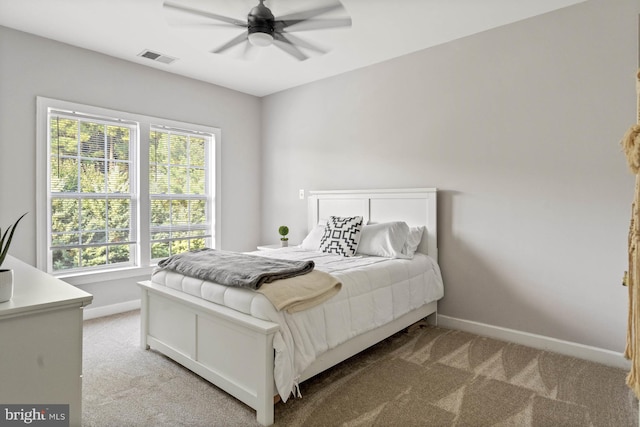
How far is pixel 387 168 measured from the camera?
3846mm

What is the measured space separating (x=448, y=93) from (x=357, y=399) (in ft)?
8.90

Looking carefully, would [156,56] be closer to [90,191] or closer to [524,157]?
[90,191]

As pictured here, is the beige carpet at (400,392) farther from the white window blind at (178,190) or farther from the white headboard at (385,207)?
the white window blind at (178,190)

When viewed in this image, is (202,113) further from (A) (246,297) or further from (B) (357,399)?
(B) (357,399)

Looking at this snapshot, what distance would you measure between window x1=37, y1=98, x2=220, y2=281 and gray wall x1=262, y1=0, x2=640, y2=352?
2065mm

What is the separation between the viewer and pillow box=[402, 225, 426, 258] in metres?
3.31

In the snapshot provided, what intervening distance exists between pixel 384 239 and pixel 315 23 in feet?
6.07

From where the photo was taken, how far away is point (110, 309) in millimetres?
3746

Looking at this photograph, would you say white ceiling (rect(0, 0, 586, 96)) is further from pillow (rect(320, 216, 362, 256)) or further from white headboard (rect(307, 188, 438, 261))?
pillow (rect(320, 216, 362, 256))

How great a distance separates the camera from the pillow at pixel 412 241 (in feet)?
10.9

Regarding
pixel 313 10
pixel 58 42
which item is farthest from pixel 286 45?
pixel 58 42

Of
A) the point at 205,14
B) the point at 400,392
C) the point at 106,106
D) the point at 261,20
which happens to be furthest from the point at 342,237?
the point at 106,106

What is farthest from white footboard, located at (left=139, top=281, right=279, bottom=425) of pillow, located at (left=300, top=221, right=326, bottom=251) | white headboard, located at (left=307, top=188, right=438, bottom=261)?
white headboard, located at (left=307, top=188, right=438, bottom=261)

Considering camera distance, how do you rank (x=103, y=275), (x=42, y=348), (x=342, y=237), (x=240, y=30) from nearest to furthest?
(x=42, y=348)
(x=240, y=30)
(x=342, y=237)
(x=103, y=275)
